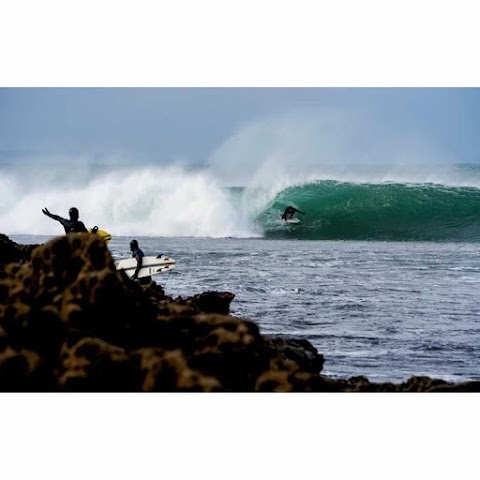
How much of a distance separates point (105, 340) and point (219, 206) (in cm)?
1612

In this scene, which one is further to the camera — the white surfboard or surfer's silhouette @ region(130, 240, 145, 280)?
the white surfboard

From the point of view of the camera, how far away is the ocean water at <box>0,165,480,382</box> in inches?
244

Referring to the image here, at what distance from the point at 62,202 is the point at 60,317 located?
52.4 ft

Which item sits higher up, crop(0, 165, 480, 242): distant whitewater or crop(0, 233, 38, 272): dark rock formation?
crop(0, 165, 480, 242): distant whitewater

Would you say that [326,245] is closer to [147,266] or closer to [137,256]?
[147,266]

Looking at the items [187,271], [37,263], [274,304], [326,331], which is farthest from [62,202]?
[37,263]

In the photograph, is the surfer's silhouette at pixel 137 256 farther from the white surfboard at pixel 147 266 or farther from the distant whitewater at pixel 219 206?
the distant whitewater at pixel 219 206

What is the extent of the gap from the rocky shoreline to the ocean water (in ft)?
6.48

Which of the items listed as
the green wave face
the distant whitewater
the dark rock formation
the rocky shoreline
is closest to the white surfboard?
the dark rock formation

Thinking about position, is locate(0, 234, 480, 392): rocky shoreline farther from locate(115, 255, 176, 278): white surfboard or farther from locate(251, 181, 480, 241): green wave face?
locate(251, 181, 480, 241): green wave face

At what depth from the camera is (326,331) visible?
642 centimetres

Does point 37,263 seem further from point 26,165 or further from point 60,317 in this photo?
point 26,165

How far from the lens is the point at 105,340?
3102 millimetres

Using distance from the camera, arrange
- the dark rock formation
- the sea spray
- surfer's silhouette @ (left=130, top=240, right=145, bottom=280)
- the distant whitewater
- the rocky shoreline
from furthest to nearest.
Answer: the sea spray, the distant whitewater, the dark rock formation, surfer's silhouette @ (left=130, top=240, right=145, bottom=280), the rocky shoreline
